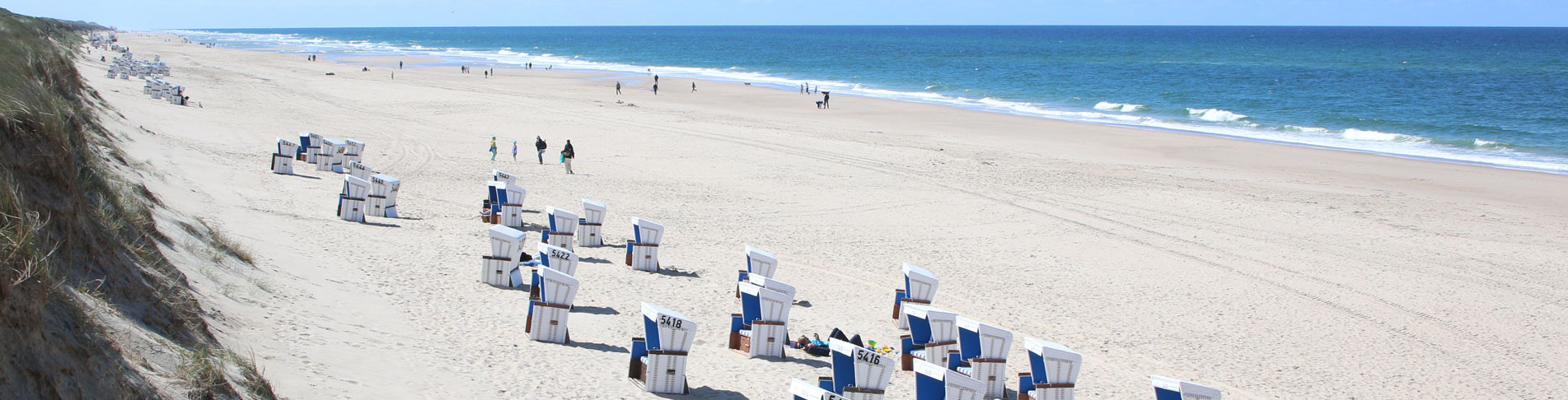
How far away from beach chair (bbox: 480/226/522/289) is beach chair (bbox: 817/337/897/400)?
16.4ft

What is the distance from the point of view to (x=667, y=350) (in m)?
8.55

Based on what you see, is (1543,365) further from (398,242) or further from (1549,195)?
(1549,195)

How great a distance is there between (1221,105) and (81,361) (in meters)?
51.5

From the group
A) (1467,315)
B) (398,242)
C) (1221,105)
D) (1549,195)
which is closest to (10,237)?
(398,242)

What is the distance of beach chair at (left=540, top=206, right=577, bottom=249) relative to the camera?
14.2m

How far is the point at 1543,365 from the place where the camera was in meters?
11.8

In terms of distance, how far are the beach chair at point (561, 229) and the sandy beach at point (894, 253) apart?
0.55 m

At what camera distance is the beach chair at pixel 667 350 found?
8.51 metres

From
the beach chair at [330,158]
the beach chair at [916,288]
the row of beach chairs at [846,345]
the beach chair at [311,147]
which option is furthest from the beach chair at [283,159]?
the beach chair at [916,288]

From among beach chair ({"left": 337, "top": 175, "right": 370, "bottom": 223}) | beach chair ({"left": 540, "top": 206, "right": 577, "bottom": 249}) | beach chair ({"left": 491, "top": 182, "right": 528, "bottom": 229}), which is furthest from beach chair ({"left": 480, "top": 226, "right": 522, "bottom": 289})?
beach chair ({"left": 337, "top": 175, "right": 370, "bottom": 223})

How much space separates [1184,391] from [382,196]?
12182 mm

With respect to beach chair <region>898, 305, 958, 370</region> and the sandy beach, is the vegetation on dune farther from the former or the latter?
beach chair <region>898, 305, 958, 370</region>

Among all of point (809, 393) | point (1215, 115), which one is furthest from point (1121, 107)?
point (809, 393)

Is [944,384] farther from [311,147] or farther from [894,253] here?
[311,147]
